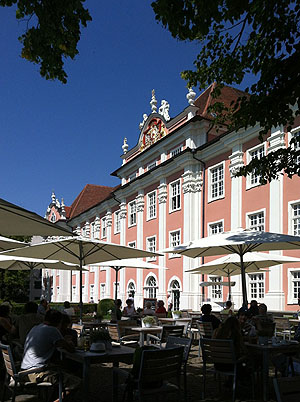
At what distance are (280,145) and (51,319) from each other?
1636cm

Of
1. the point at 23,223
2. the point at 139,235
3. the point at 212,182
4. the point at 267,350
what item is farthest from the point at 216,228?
the point at 23,223

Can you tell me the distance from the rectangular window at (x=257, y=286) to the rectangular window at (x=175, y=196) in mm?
7692

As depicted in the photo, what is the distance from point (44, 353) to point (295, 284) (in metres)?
15.9

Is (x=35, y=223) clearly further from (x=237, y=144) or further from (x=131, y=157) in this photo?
(x=131, y=157)

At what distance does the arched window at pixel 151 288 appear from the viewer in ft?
103

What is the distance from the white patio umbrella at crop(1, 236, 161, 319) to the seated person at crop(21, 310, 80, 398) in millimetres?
5092

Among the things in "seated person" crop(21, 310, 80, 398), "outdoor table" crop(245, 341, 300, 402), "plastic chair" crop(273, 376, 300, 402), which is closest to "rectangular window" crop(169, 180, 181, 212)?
"outdoor table" crop(245, 341, 300, 402)

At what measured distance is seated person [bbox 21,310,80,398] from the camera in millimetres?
6168

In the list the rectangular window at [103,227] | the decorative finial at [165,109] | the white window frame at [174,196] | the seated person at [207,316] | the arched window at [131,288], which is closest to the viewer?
the seated person at [207,316]

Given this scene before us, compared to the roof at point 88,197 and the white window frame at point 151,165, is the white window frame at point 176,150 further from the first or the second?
the roof at point 88,197

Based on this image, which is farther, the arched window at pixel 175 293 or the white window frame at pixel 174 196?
the white window frame at pixel 174 196

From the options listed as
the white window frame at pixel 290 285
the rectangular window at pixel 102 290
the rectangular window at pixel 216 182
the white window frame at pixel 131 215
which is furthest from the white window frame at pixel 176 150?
the rectangular window at pixel 102 290

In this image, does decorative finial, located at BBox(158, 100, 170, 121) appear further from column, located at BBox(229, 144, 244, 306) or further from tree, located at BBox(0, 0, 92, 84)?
tree, located at BBox(0, 0, 92, 84)

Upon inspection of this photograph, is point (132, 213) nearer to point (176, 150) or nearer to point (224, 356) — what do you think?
point (176, 150)
